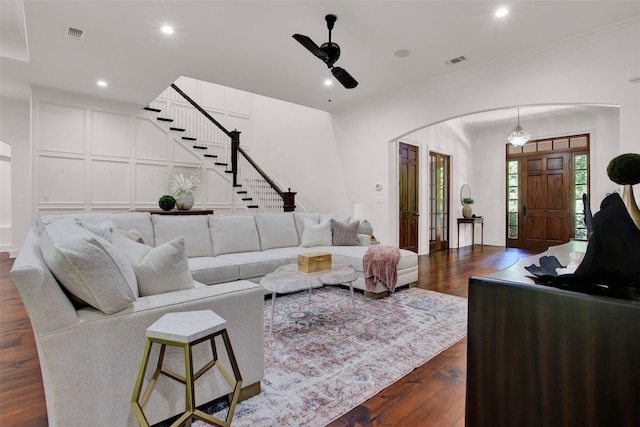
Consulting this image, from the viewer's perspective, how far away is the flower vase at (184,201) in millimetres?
5149

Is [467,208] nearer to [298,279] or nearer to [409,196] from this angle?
[409,196]

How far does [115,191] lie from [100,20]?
344 cm

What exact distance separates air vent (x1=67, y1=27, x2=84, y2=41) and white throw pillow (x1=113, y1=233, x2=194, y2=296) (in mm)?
3158

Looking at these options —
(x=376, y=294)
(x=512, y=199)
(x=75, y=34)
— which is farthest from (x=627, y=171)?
(x=512, y=199)

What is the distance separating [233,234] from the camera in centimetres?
400

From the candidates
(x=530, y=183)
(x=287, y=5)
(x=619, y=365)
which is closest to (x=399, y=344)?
(x=619, y=365)

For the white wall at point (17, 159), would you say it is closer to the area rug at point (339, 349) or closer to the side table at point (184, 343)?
the area rug at point (339, 349)

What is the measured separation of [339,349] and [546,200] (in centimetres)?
730

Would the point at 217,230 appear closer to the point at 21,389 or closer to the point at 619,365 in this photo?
the point at 21,389

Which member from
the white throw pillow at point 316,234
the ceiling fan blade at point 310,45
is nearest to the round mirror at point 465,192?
the white throw pillow at point 316,234

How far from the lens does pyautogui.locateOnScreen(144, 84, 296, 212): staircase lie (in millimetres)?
6941

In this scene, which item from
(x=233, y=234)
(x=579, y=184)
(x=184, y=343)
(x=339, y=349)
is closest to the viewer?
(x=184, y=343)

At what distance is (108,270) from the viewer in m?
1.43

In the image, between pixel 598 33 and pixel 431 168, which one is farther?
pixel 431 168
